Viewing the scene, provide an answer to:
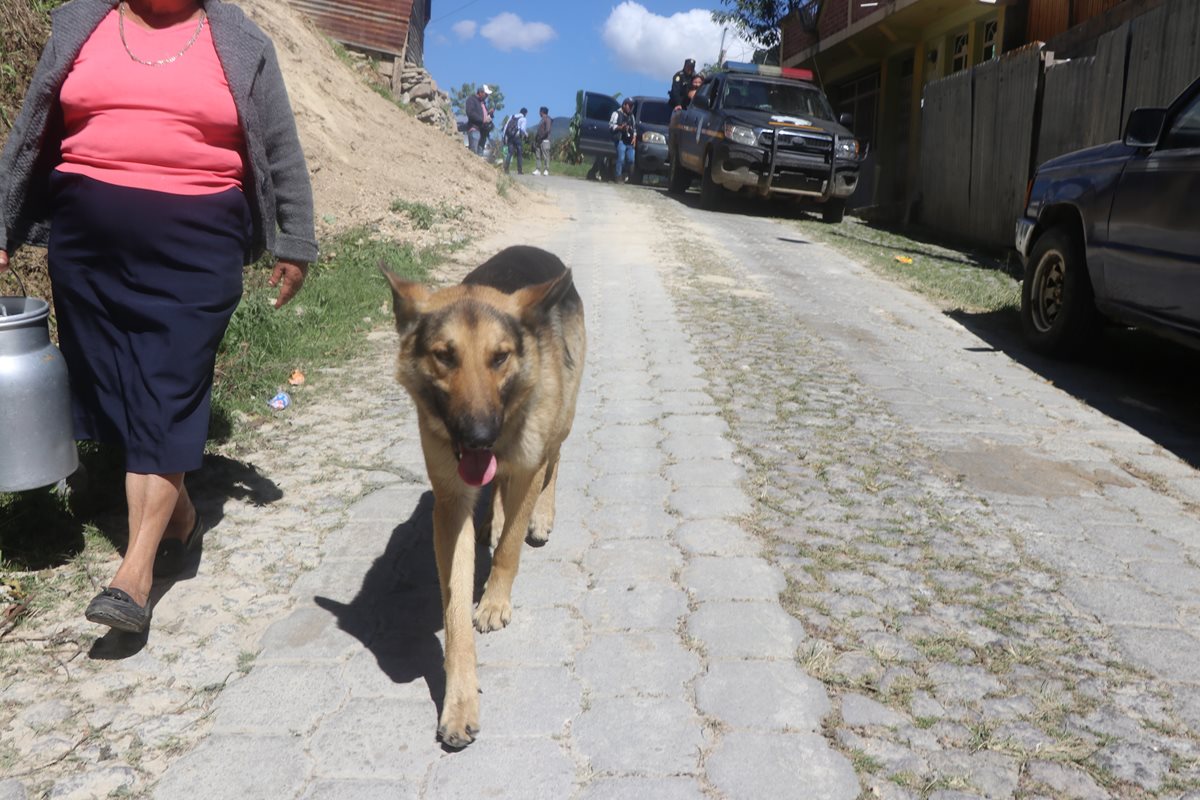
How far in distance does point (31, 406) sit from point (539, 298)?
5.70 ft

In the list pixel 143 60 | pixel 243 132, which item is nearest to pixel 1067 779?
pixel 243 132

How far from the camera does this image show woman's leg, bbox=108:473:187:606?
313cm

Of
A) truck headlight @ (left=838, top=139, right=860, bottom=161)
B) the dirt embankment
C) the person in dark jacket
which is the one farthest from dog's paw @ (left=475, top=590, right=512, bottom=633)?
the person in dark jacket

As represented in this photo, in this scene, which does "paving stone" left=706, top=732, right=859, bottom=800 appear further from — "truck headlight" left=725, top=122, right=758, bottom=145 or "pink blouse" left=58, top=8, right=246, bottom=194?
"truck headlight" left=725, top=122, right=758, bottom=145

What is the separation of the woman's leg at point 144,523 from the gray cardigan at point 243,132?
0.96 metres

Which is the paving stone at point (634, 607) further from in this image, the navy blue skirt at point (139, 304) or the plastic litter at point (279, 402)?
the plastic litter at point (279, 402)

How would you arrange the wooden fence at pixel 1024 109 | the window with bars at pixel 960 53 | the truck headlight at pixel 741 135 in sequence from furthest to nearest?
the window with bars at pixel 960 53
the truck headlight at pixel 741 135
the wooden fence at pixel 1024 109

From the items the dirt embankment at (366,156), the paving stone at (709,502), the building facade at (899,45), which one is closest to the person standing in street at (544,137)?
the building facade at (899,45)

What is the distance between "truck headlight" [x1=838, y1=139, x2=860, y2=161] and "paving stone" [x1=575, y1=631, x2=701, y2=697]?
44.5 ft

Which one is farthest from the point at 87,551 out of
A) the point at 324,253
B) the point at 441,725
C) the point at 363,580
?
the point at 324,253

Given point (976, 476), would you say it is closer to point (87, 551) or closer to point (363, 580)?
point (363, 580)

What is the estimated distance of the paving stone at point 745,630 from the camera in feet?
10.1

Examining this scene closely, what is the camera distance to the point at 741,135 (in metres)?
15.3

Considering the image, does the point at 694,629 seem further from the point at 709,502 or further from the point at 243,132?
the point at 243,132
